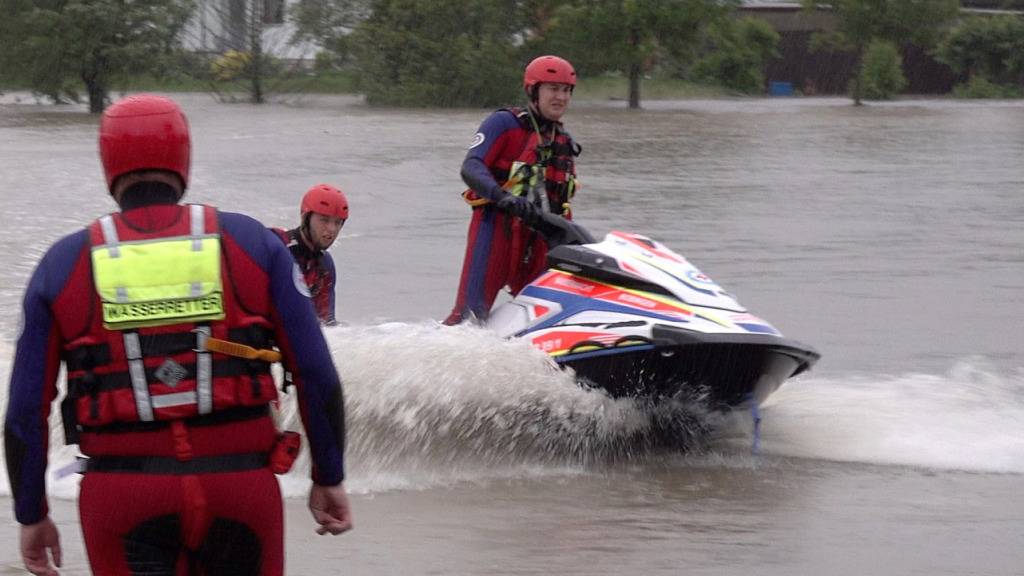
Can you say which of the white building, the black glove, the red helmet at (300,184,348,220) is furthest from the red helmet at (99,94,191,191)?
the white building

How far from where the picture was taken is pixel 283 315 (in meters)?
2.97

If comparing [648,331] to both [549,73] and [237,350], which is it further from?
[237,350]

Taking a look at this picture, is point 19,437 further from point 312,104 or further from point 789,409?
point 312,104

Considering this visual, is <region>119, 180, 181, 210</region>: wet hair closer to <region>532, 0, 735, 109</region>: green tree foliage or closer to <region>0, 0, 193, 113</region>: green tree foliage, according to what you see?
<region>0, 0, 193, 113</region>: green tree foliage

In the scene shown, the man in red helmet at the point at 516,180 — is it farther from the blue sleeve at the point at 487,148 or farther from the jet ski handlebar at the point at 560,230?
the jet ski handlebar at the point at 560,230

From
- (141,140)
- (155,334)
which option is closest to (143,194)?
(141,140)

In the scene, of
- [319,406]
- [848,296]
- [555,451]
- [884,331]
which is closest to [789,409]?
[555,451]

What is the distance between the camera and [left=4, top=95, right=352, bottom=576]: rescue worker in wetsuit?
2.86m

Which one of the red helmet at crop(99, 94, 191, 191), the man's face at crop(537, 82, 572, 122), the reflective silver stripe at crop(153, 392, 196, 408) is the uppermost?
the red helmet at crop(99, 94, 191, 191)

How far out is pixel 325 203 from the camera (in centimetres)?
645

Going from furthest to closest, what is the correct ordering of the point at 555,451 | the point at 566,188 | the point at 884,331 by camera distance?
the point at 884,331 → the point at 566,188 → the point at 555,451

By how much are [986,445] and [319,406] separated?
455 cm

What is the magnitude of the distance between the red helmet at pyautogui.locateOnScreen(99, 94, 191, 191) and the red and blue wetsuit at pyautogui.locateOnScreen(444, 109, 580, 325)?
408 cm

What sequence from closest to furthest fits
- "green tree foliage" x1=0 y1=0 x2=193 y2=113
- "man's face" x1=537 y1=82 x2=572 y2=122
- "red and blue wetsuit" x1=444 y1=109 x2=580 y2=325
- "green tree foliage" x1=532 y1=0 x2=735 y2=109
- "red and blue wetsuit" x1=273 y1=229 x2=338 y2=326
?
"red and blue wetsuit" x1=273 y1=229 x2=338 y2=326 < "man's face" x1=537 y1=82 x2=572 y2=122 < "red and blue wetsuit" x1=444 y1=109 x2=580 y2=325 < "green tree foliage" x1=0 y1=0 x2=193 y2=113 < "green tree foliage" x1=532 y1=0 x2=735 y2=109
